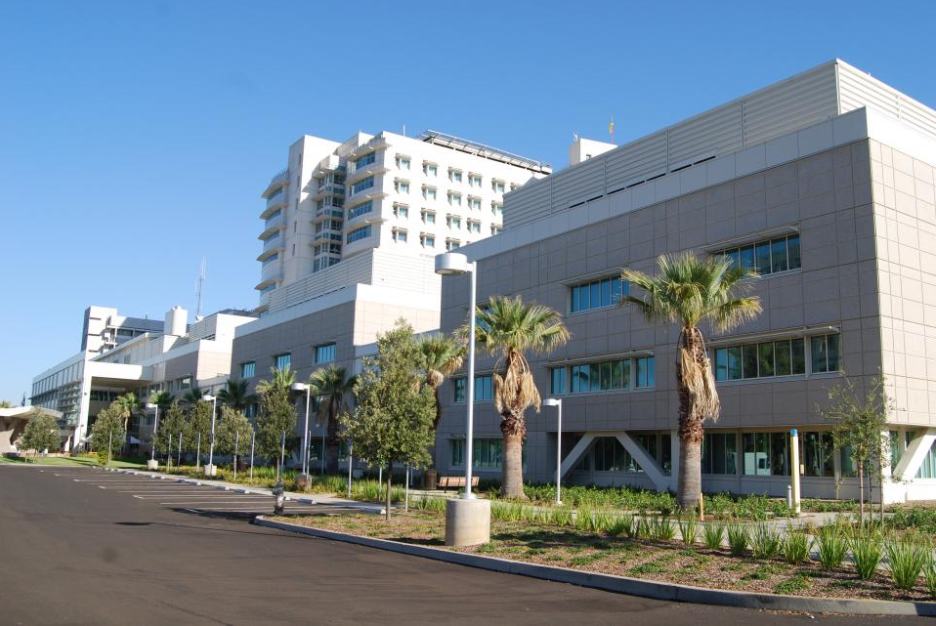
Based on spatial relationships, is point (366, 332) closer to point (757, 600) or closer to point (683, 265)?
point (683, 265)

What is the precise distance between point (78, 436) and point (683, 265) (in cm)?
8932

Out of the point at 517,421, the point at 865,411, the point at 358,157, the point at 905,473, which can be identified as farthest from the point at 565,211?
the point at 358,157

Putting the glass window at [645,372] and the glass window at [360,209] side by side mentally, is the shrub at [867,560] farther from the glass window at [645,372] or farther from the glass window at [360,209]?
the glass window at [360,209]

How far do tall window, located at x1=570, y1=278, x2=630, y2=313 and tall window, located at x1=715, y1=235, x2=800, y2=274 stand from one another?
584 cm

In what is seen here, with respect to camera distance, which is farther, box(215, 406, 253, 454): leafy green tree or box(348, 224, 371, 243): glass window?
box(348, 224, 371, 243): glass window

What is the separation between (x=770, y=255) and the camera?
99.4 ft

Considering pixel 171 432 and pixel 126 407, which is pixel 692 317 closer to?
pixel 171 432

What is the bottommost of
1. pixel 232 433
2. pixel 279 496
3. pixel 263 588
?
pixel 263 588

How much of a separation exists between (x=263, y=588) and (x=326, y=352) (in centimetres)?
4963

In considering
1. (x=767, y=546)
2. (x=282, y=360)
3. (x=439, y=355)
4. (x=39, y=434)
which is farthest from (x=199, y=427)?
(x=767, y=546)

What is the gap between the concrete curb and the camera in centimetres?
998

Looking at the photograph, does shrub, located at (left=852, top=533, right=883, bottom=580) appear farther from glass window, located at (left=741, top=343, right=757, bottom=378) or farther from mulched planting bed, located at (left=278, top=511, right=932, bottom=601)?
glass window, located at (left=741, top=343, right=757, bottom=378)

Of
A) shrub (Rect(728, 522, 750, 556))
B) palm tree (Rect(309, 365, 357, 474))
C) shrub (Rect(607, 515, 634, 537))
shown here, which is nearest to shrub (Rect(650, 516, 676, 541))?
shrub (Rect(607, 515, 634, 537))

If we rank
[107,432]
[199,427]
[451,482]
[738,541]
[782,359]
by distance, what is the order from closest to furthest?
[738,541]
[782,359]
[451,482]
[199,427]
[107,432]
